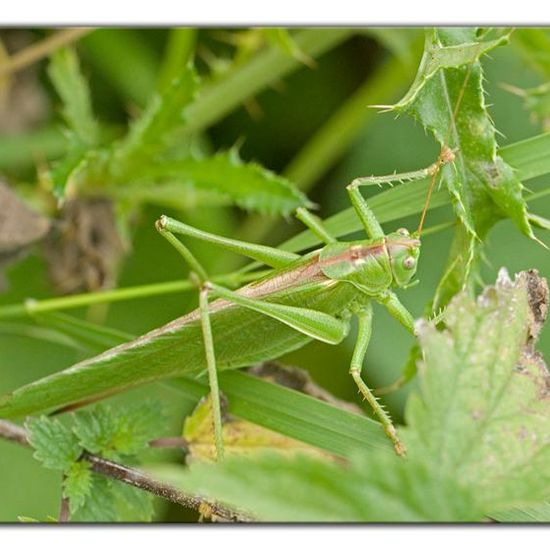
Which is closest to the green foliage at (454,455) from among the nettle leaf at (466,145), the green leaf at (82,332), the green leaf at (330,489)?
the green leaf at (330,489)

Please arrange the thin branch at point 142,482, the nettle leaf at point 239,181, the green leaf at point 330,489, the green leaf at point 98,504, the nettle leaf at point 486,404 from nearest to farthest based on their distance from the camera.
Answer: the green leaf at point 330,489, the nettle leaf at point 486,404, the thin branch at point 142,482, the green leaf at point 98,504, the nettle leaf at point 239,181

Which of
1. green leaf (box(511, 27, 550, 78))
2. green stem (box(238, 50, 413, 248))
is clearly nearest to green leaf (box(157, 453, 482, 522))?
green leaf (box(511, 27, 550, 78))

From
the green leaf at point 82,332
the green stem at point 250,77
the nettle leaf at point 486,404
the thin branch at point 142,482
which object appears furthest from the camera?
the green stem at point 250,77

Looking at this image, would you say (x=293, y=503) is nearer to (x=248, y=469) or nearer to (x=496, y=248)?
(x=248, y=469)

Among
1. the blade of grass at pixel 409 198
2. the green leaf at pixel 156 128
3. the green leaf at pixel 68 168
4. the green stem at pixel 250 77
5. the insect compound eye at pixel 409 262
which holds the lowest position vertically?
the insect compound eye at pixel 409 262

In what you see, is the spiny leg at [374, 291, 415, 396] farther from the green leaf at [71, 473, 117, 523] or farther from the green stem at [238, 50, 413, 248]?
the green stem at [238, 50, 413, 248]

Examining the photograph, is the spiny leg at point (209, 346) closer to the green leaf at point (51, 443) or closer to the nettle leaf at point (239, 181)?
the green leaf at point (51, 443)
